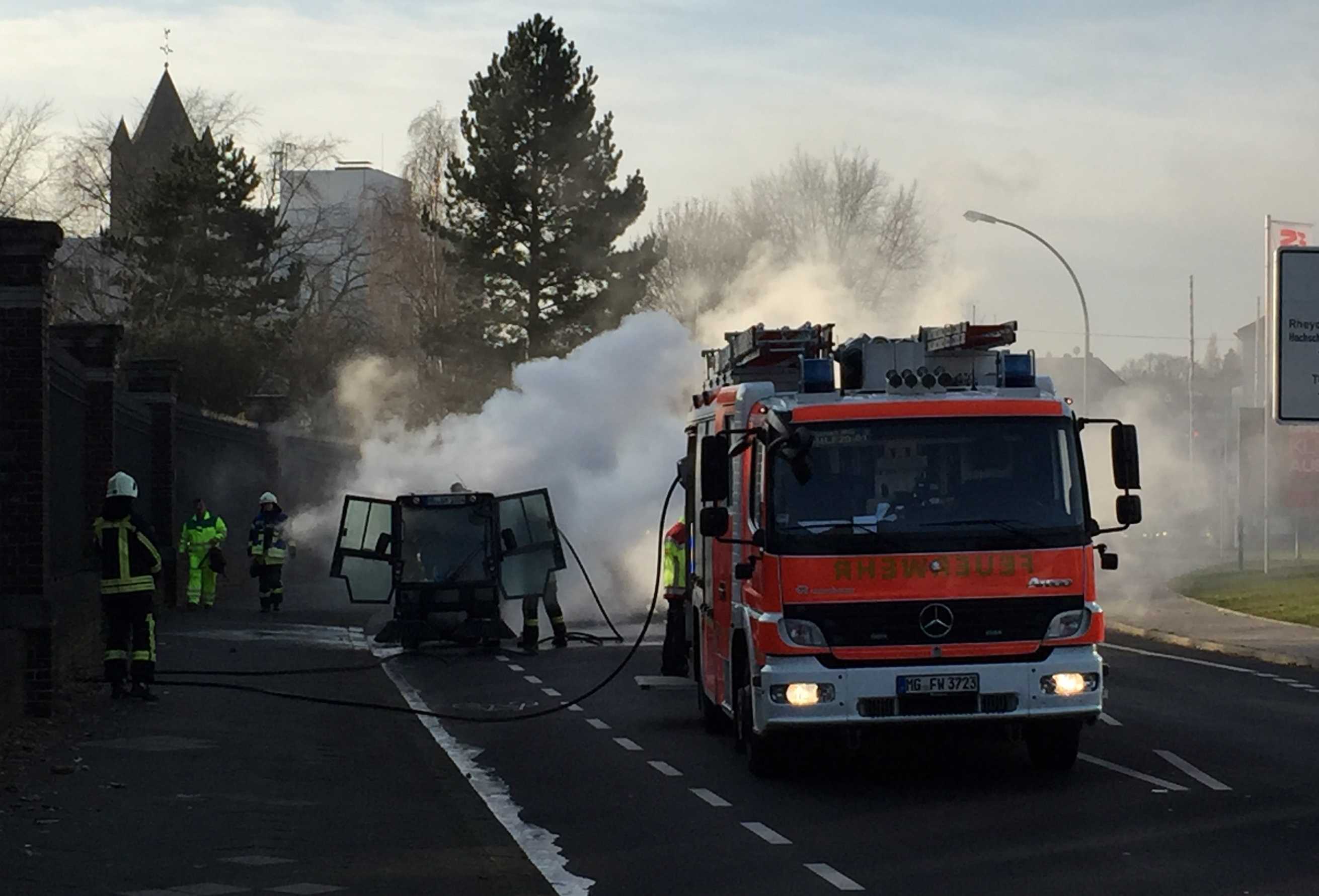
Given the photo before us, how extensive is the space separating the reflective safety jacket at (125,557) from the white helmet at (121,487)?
19cm

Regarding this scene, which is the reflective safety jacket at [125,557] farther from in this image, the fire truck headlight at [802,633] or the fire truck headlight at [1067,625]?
the fire truck headlight at [1067,625]

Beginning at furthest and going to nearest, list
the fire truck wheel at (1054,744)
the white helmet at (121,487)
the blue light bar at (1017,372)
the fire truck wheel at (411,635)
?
the fire truck wheel at (411,635) → the white helmet at (121,487) → the blue light bar at (1017,372) → the fire truck wheel at (1054,744)

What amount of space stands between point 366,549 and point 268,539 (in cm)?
555

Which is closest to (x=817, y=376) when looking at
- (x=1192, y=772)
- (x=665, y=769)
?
(x=665, y=769)

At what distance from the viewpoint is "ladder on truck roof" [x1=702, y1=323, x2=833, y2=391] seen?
14273 mm

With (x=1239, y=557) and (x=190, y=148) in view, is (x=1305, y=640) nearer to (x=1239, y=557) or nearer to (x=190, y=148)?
(x=1239, y=557)

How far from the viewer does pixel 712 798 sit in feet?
39.4

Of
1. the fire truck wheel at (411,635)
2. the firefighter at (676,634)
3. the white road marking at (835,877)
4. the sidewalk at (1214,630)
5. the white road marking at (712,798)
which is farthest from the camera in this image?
the fire truck wheel at (411,635)

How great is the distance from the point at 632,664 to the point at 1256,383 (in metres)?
79.0

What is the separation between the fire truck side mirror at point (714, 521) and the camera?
42.7ft

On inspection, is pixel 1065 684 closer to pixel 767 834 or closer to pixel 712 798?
pixel 712 798

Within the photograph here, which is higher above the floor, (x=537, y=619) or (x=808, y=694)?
(x=808, y=694)

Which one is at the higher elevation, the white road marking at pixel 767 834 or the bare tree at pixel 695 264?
the bare tree at pixel 695 264

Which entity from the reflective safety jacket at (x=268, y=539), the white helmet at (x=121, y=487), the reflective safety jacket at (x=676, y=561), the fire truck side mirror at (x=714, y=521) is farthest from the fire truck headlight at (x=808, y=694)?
the reflective safety jacket at (x=268, y=539)
